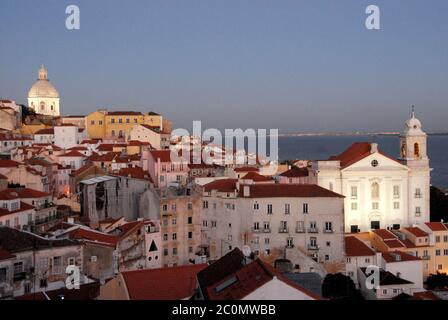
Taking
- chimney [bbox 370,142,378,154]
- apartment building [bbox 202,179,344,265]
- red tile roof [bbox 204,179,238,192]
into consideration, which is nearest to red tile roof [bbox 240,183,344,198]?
apartment building [bbox 202,179,344,265]

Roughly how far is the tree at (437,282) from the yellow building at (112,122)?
109 ft

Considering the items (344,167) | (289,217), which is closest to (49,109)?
(344,167)

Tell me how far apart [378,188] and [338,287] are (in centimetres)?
1303

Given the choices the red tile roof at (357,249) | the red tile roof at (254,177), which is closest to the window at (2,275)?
the red tile roof at (357,249)

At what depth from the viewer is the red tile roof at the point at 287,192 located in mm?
22391

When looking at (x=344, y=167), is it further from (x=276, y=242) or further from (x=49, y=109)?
(x=49, y=109)

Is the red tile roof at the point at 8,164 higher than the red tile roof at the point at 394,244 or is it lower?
higher

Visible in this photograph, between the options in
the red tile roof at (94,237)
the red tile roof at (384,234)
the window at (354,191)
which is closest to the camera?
the red tile roof at (94,237)

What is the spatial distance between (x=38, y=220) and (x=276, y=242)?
9.18m

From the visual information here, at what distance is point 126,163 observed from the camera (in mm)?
35500

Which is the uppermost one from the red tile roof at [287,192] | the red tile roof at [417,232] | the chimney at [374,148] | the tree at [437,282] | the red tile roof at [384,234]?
the chimney at [374,148]

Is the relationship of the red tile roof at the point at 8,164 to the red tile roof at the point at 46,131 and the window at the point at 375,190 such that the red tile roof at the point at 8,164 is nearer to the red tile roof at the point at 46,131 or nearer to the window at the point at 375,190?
the window at the point at 375,190

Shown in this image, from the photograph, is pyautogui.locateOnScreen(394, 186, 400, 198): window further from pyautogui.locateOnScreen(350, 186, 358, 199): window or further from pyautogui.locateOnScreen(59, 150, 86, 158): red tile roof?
pyautogui.locateOnScreen(59, 150, 86, 158): red tile roof

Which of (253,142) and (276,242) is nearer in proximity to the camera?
(276,242)
